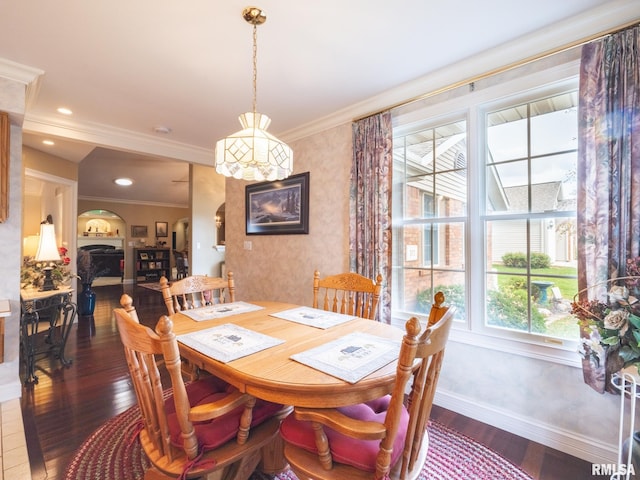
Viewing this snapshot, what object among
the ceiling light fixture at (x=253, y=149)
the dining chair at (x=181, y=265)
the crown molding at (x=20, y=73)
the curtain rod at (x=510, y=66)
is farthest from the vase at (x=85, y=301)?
the curtain rod at (x=510, y=66)

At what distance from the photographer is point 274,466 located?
1.60m

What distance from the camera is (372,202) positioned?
2613mm

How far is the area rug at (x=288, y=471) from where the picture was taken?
162cm

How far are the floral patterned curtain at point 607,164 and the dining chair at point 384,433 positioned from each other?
1.12m

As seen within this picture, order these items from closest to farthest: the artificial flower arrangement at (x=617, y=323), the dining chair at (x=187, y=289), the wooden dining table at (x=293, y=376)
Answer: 1. the wooden dining table at (x=293, y=376)
2. the artificial flower arrangement at (x=617, y=323)
3. the dining chair at (x=187, y=289)

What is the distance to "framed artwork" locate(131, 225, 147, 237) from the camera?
9.19 metres

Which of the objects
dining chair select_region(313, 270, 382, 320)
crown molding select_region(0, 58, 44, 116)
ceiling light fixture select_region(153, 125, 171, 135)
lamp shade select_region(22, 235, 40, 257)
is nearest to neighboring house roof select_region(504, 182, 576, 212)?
dining chair select_region(313, 270, 382, 320)

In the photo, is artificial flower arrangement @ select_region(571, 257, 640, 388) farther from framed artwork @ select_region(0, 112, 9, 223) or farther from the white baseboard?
framed artwork @ select_region(0, 112, 9, 223)

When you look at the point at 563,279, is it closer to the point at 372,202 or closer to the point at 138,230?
the point at 372,202

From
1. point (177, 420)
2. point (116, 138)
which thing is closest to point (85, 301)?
point (116, 138)

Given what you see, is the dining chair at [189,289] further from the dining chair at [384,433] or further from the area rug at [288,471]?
the dining chair at [384,433]

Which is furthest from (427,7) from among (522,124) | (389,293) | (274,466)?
(274,466)

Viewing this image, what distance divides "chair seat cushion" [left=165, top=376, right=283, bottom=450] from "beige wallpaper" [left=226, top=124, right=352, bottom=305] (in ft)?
5.63

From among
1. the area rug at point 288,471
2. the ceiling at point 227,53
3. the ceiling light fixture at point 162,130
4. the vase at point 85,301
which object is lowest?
the area rug at point 288,471
